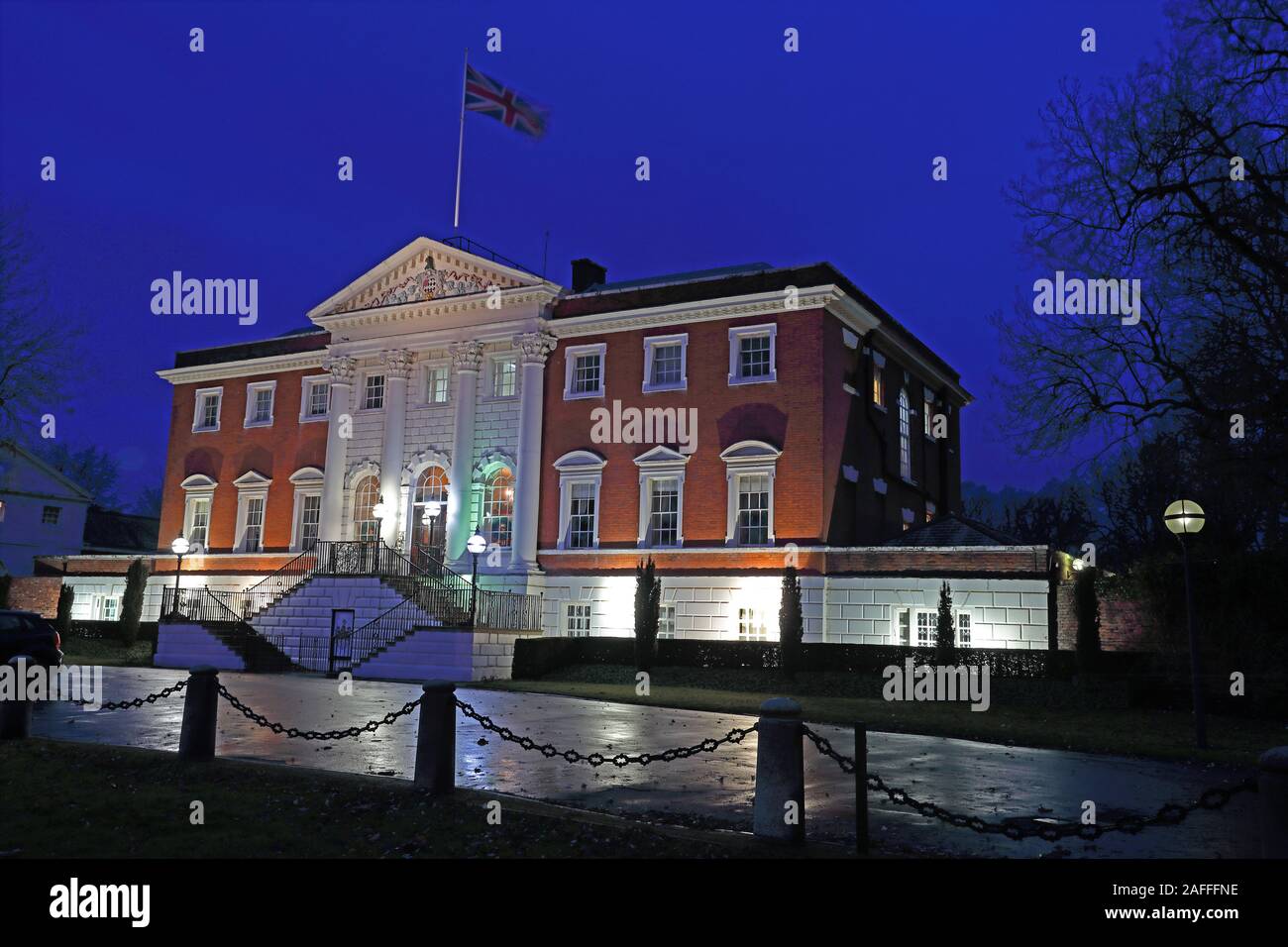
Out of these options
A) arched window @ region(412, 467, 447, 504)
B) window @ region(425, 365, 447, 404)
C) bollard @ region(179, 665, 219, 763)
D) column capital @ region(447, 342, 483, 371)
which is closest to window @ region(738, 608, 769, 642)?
arched window @ region(412, 467, 447, 504)

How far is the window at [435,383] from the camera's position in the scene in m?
38.4

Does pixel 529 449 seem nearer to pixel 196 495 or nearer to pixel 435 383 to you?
pixel 435 383

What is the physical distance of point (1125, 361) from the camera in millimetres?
23984

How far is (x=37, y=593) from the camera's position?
43938mm

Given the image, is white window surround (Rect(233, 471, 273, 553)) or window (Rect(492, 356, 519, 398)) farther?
white window surround (Rect(233, 471, 273, 553))

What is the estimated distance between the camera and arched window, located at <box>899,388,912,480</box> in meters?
37.8

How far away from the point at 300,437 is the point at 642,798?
112 feet

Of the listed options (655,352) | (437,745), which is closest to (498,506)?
(655,352)

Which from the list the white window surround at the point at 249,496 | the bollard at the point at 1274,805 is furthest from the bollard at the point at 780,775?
the white window surround at the point at 249,496

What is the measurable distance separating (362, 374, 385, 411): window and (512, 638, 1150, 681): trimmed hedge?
46.5ft

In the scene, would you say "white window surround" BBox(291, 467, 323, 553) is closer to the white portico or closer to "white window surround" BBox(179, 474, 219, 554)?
the white portico

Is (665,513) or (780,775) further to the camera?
(665,513)

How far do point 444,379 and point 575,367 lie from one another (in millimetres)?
5646
